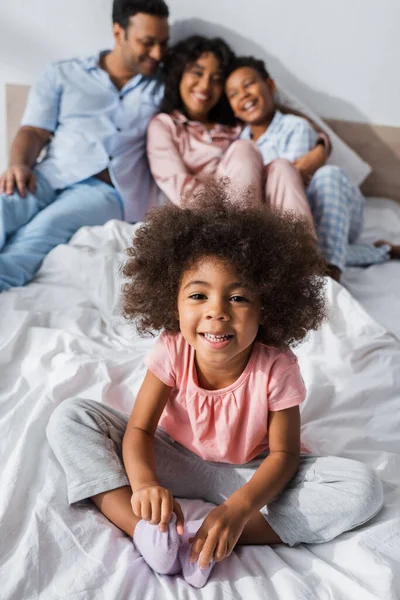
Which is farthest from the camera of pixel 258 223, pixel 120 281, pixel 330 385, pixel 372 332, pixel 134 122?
pixel 134 122

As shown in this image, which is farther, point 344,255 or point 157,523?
point 344,255

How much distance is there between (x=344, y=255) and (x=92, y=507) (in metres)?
1.03

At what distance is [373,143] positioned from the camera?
2.21 m

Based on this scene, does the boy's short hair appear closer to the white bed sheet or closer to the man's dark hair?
the man's dark hair

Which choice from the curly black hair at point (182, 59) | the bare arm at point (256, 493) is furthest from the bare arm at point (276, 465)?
the curly black hair at point (182, 59)

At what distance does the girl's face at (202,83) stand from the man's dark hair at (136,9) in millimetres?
176

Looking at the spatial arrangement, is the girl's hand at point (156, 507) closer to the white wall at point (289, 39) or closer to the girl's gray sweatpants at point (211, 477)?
the girl's gray sweatpants at point (211, 477)

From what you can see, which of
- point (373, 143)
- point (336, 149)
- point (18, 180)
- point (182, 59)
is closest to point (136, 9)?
point (182, 59)

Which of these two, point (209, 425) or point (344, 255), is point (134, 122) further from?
point (209, 425)

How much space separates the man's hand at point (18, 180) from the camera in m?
1.83

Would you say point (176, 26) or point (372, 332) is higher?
point (176, 26)

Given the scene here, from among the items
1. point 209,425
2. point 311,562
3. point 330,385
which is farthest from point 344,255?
point 311,562

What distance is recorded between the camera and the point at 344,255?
1.70m

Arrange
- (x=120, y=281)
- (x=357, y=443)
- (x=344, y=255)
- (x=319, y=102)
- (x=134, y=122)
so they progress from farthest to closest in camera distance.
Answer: (x=319, y=102) → (x=134, y=122) → (x=344, y=255) → (x=120, y=281) → (x=357, y=443)
